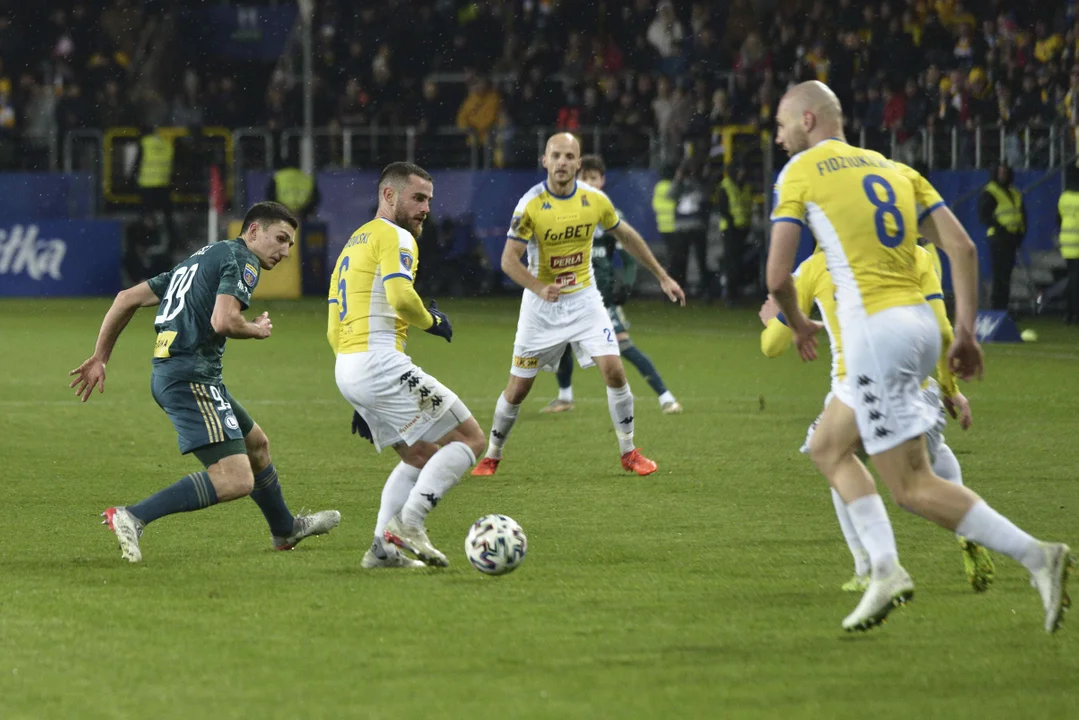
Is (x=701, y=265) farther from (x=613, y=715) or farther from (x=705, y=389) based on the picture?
(x=613, y=715)

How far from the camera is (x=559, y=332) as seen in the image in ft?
35.0

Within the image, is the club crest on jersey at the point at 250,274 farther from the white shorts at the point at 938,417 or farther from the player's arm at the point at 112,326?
the white shorts at the point at 938,417

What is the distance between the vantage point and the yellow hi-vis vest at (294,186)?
27.9 m

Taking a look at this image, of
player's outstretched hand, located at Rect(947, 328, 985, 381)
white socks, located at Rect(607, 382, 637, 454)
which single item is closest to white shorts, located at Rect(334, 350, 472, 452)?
player's outstretched hand, located at Rect(947, 328, 985, 381)

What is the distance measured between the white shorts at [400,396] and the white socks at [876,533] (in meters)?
1.96

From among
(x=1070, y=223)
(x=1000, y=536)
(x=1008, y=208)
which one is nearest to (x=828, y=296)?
(x=1000, y=536)

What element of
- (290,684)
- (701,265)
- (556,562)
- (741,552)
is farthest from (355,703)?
(701,265)

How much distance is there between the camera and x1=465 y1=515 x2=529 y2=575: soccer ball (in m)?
6.84

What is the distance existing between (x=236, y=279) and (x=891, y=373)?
294 cm

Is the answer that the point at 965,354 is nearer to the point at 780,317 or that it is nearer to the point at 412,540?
the point at 780,317

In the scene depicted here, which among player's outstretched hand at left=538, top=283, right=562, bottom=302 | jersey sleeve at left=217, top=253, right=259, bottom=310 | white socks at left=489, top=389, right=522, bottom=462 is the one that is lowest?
white socks at left=489, top=389, right=522, bottom=462

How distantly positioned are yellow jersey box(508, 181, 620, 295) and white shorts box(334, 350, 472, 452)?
3349mm

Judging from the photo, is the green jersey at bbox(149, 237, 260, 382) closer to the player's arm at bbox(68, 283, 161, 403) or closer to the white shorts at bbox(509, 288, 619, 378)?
the player's arm at bbox(68, 283, 161, 403)

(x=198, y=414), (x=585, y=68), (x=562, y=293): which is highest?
(x=585, y=68)
